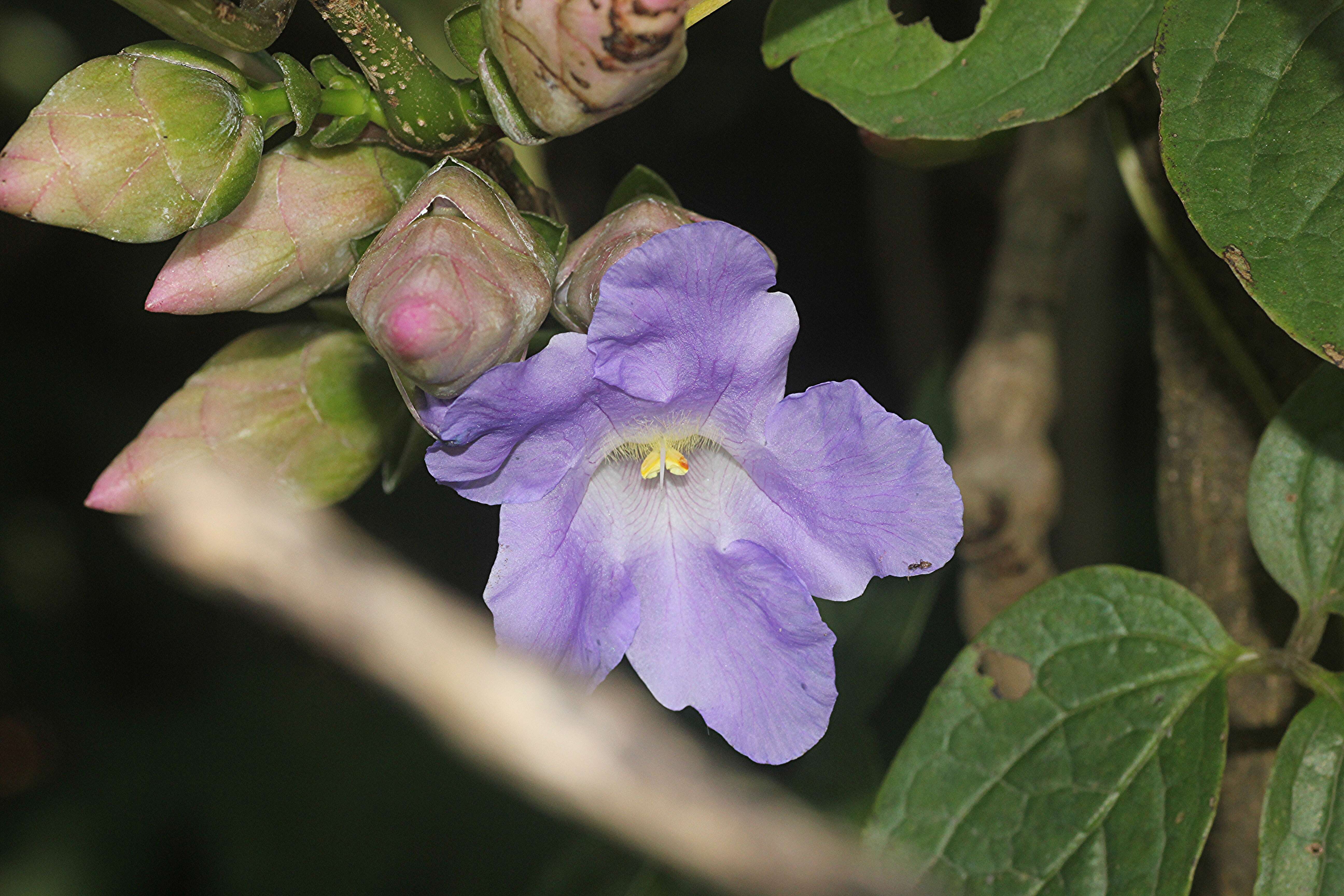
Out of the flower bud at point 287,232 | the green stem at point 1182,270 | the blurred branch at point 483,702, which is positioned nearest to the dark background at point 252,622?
the green stem at point 1182,270

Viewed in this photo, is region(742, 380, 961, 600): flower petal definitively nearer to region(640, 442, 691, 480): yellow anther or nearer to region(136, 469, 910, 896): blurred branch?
region(640, 442, 691, 480): yellow anther

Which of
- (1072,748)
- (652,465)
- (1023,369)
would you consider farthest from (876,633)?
(652,465)

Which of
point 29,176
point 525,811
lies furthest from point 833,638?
point 525,811

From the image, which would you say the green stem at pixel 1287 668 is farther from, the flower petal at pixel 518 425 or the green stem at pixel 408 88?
the green stem at pixel 408 88

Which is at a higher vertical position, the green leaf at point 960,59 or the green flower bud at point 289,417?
the green leaf at point 960,59

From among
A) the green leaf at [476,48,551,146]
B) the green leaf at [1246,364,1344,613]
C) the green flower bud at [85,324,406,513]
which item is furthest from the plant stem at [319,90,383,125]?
the green leaf at [1246,364,1344,613]

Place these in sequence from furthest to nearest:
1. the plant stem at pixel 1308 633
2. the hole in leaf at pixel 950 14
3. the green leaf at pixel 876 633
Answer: the green leaf at pixel 876 633 → the hole in leaf at pixel 950 14 → the plant stem at pixel 1308 633

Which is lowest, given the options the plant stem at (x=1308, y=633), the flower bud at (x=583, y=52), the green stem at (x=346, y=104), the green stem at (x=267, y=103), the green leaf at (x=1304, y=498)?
the plant stem at (x=1308, y=633)
